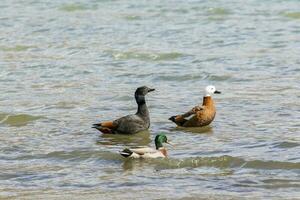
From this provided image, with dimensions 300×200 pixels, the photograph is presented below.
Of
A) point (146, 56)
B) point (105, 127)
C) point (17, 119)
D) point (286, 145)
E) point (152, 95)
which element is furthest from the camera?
point (146, 56)

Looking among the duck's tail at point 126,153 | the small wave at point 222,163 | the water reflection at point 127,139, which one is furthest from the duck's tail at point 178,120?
the duck's tail at point 126,153

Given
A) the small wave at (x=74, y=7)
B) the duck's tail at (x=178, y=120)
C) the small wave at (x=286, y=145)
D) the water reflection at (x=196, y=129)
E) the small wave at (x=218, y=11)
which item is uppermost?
the small wave at (x=74, y=7)

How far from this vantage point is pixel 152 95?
55.4 feet

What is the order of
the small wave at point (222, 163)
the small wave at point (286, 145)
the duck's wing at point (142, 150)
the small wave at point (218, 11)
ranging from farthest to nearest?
the small wave at point (218, 11), the small wave at point (286, 145), the duck's wing at point (142, 150), the small wave at point (222, 163)

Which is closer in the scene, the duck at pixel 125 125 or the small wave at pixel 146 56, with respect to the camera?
the duck at pixel 125 125

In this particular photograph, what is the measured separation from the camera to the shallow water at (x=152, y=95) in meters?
11.0

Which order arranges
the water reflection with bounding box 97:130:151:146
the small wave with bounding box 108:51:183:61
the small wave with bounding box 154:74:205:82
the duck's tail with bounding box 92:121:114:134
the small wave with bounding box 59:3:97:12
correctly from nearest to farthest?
the water reflection with bounding box 97:130:151:146 < the duck's tail with bounding box 92:121:114:134 < the small wave with bounding box 154:74:205:82 < the small wave with bounding box 108:51:183:61 < the small wave with bounding box 59:3:97:12


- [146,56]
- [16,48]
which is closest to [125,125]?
[146,56]

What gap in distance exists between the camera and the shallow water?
11008 millimetres

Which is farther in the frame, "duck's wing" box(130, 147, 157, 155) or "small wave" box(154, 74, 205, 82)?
"small wave" box(154, 74, 205, 82)

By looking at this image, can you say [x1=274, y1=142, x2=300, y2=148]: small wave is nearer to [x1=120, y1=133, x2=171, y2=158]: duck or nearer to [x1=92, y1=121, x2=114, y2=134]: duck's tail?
[x1=120, y1=133, x2=171, y2=158]: duck

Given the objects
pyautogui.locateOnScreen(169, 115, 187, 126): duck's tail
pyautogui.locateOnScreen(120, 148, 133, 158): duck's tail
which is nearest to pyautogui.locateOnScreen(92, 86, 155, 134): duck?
pyautogui.locateOnScreen(169, 115, 187, 126): duck's tail

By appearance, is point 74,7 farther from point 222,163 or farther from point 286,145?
point 222,163

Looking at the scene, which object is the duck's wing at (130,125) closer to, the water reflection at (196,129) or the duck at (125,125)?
the duck at (125,125)
